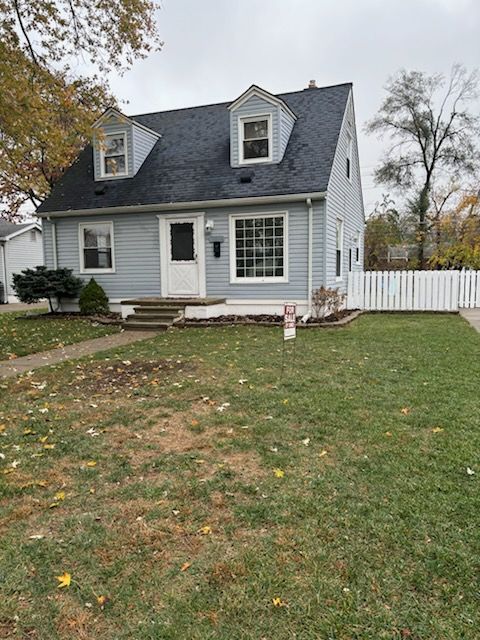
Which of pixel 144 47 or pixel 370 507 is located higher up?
pixel 144 47

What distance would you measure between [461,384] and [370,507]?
3.04 metres

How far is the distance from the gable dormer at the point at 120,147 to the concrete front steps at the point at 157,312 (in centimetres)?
406

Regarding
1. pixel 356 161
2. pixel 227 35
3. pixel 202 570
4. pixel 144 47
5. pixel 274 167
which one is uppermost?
pixel 227 35

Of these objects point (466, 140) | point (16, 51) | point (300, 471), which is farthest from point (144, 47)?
point (466, 140)

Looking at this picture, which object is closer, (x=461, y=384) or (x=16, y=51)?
(x=461, y=384)

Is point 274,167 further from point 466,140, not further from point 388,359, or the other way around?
point 466,140

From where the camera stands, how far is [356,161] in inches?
608

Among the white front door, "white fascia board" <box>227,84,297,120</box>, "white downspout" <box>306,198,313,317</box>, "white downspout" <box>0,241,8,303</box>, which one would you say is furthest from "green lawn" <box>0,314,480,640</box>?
"white downspout" <box>0,241,8,303</box>

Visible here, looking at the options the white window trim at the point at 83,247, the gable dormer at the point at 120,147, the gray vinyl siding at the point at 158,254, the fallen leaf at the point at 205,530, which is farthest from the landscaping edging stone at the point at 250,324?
the fallen leaf at the point at 205,530

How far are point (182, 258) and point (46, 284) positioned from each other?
157 inches

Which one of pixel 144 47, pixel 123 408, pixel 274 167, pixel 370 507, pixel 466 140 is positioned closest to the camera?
pixel 370 507

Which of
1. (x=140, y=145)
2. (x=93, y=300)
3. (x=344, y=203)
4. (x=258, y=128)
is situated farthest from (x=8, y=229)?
Result: (x=344, y=203)

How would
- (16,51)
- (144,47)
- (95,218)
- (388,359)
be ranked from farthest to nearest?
(95,218) < (144,47) < (16,51) < (388,359)

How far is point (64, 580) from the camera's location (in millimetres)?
2039
